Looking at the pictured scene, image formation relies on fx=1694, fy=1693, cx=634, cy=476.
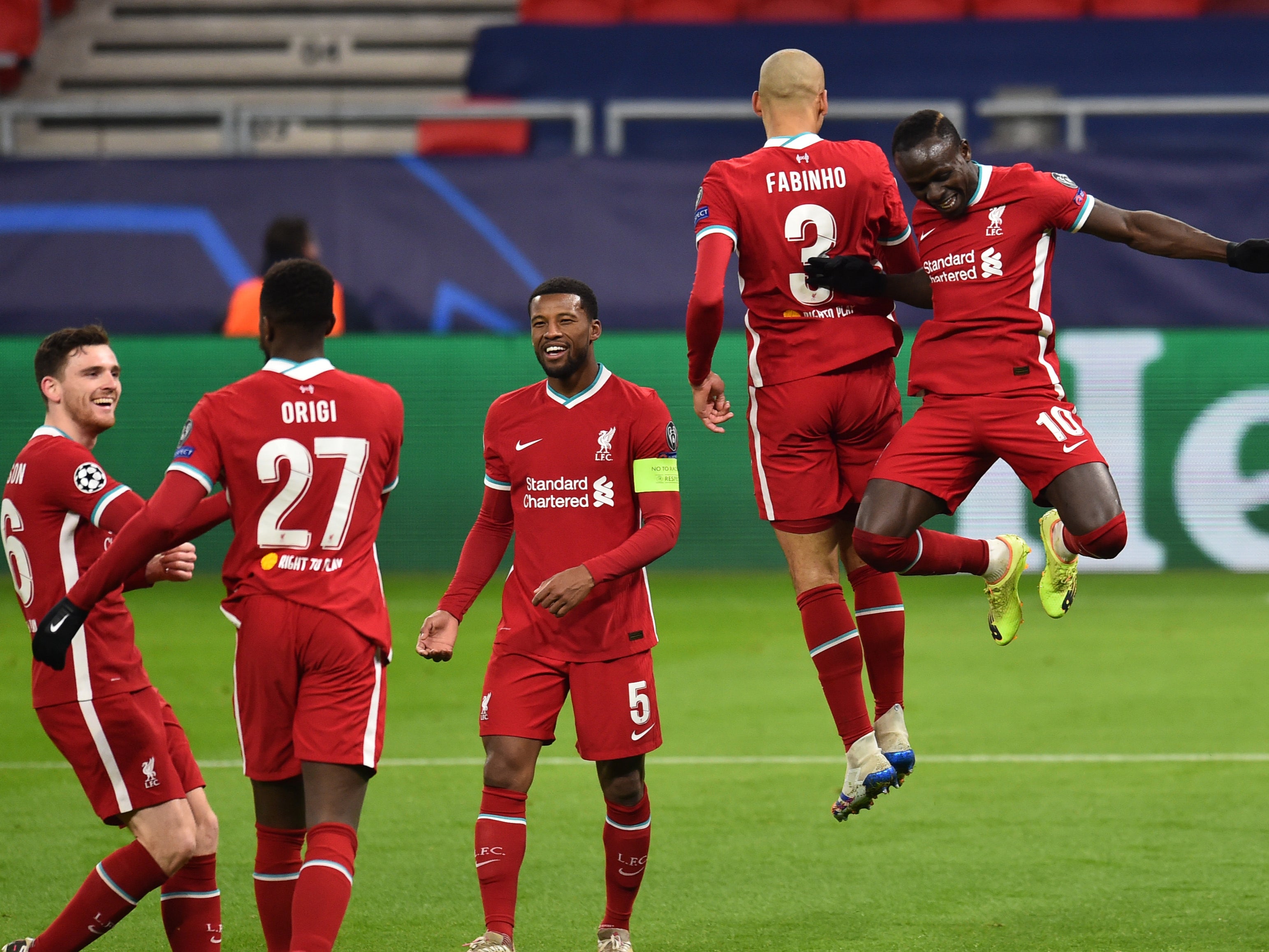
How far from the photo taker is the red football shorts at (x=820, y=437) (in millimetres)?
5715

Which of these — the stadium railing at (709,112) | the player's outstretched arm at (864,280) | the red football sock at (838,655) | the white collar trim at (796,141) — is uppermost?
the stadium railing at (709,112)

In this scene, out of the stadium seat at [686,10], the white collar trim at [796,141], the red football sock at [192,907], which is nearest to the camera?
the red football sock at [192,907]

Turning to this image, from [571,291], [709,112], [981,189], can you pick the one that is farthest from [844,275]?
[709,112]

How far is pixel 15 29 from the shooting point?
17156mm

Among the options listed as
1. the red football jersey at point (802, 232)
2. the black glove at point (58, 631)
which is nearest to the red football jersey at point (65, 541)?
the black glove at point (58, 631)

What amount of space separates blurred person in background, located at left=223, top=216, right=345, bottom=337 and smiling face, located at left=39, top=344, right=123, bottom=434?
5674 millimetres

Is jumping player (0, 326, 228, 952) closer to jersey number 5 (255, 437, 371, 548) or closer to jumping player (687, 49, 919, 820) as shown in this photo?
jersey number 5 (255, 437, 371, 548)

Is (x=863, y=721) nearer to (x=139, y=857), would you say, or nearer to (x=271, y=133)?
(x=139, y=857)

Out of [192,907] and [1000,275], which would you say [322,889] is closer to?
[192,907]

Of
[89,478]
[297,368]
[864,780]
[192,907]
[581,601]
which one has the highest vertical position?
[297,368]

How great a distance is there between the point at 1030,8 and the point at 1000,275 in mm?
12593

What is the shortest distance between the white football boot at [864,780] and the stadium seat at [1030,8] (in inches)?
511

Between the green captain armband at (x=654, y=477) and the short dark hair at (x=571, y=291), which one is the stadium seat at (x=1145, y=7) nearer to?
the short dark hair at (x=571, y=291)

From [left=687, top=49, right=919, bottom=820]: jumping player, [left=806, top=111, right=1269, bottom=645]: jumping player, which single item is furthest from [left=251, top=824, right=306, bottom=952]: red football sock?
[left=806, top=111, right=1269, bottom=645]: jumping player
